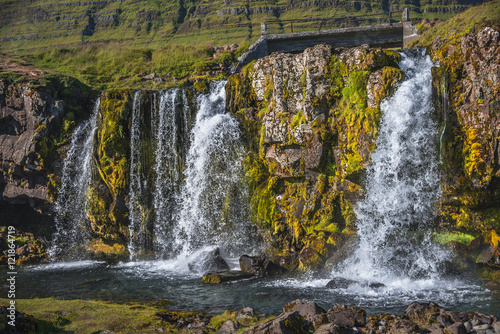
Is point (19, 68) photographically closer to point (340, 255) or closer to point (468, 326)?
point (340, 255)

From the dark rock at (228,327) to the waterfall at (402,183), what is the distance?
7.24 meters

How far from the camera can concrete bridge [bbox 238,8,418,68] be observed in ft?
94.6

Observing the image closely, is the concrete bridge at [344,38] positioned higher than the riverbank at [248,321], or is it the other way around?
the concrete bridge at [344,38]

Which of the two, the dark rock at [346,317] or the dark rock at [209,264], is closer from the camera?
the dark rock at [346,317]

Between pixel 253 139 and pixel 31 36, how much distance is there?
313 feet

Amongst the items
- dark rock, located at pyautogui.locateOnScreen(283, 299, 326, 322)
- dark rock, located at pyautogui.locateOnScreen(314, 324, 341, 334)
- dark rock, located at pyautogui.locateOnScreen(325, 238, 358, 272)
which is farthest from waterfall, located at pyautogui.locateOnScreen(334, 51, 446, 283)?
dark rock, located at pyautogui.locateOnScreen(314, 324, 341, 334)

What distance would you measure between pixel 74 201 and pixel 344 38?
22453 millimetres

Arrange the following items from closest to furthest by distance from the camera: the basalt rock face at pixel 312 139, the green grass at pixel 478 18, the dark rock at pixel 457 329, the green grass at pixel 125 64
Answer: the dark rock at pixel 457 329, the green grass at pixel 478 18, the basalt rock face at pixel 312 139, the green grass at pixel 125 64

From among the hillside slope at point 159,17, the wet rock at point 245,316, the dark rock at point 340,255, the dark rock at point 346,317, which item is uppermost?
the hillside slope at point 159,17

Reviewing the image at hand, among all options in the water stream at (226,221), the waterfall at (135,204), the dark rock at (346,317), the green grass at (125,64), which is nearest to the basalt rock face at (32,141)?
the water stream at (226,221)

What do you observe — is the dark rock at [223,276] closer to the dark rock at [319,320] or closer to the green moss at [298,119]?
the dark rock at [319,320]

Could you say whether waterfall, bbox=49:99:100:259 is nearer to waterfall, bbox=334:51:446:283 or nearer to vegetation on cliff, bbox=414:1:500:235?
waterfall, bbox=334:51:446:283

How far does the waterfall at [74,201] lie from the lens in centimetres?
2125

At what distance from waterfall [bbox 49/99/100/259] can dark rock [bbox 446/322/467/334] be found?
18.1 metres
